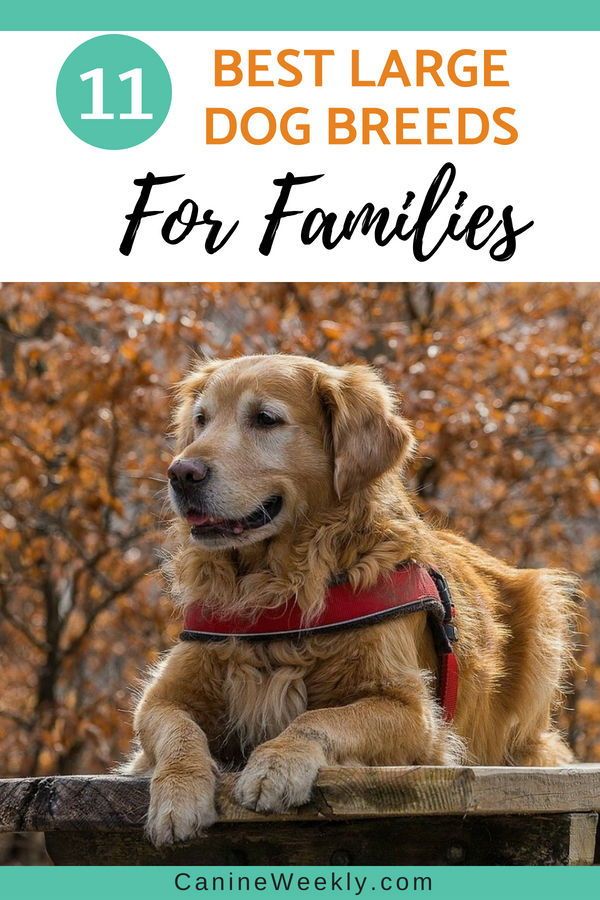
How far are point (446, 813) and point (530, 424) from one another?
15.6ft

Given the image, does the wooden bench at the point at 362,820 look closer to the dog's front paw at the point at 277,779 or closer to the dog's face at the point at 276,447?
the dog's front paw at the point at 277,779

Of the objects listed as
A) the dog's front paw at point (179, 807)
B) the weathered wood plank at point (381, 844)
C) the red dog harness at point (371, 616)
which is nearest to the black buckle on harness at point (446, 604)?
the red dog harness at point (371, 616)

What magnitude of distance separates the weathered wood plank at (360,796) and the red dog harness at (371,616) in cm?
62

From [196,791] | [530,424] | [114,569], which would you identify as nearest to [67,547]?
[114,569]

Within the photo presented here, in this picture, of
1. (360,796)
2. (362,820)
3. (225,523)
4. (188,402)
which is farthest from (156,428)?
(360,796)

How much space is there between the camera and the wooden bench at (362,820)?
3154 mm

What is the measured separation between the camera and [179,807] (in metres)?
3.19

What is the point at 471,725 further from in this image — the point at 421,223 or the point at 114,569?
the point at 114,569

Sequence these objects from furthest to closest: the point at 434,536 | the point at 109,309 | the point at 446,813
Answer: the point at 109,309
the point at 434,536
the point at 446,813

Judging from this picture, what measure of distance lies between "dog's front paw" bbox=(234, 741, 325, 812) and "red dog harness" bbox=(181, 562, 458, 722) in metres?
0.59

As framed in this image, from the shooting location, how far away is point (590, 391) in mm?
7352

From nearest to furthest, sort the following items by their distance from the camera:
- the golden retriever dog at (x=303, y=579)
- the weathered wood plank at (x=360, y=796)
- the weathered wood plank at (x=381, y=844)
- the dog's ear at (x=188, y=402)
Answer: the weathered wood plank at (x=360, y=796)
the weathered wood plank at (x=381, y=844)
the golden retriever dog at (x=303, y=579)
the dog's ear at (x=188, y=402)

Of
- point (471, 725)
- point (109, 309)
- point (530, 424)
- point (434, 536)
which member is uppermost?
point (109, 309)

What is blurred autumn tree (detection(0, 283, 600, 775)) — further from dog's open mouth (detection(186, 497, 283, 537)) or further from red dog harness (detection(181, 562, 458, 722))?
dog's open mouth (detection(186, 497, 283, 537))
